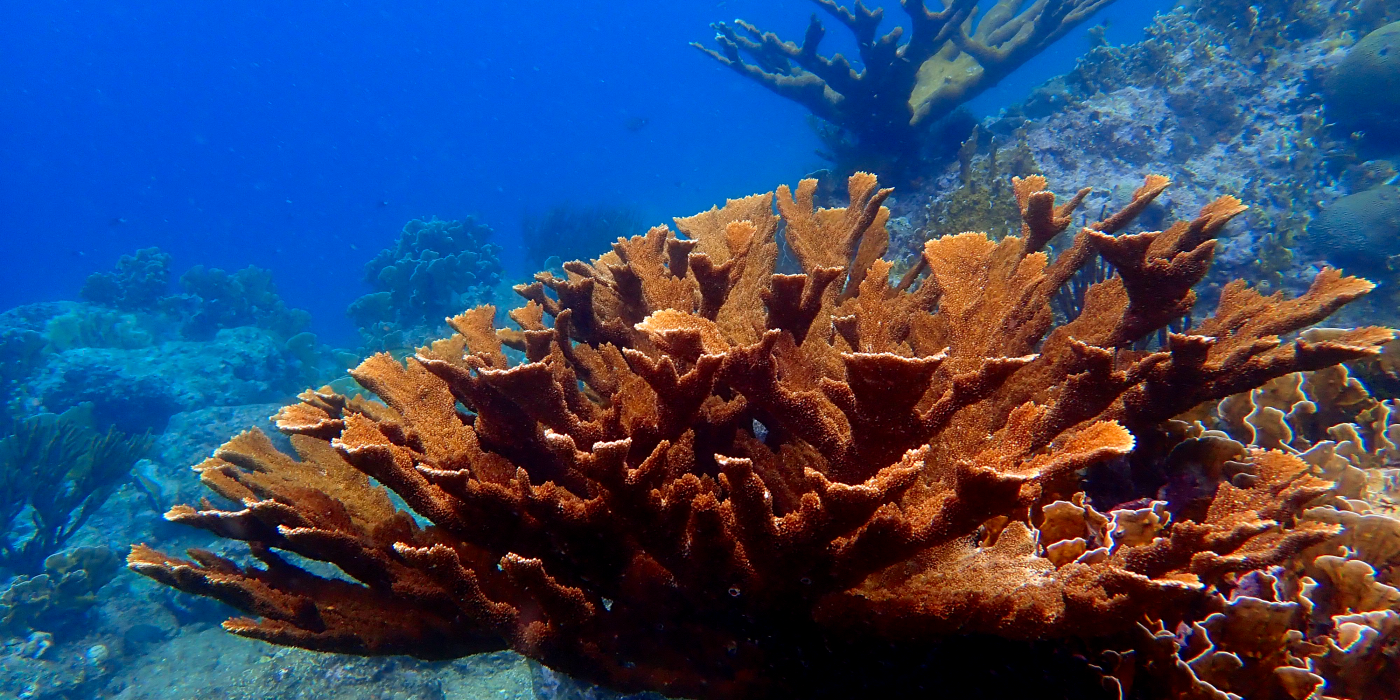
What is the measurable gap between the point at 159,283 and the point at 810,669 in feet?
94.9

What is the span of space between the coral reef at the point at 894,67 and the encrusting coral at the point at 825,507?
21.2 ft

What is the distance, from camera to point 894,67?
7930 mm

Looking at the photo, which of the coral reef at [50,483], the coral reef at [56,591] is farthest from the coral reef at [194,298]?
the coral reef at [56,591]

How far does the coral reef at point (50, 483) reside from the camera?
993 cm

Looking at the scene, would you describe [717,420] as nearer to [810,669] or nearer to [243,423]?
[810,669]

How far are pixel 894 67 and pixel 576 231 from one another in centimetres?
1303

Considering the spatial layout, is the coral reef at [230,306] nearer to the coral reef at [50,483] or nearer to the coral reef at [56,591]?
the coral reef at [50,483]

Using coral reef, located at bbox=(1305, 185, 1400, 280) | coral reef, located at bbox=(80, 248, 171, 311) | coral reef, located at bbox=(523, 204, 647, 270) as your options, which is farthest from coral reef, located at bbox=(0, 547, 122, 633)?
coral reef, located at bbox=(1305, 185, 1400, 280)

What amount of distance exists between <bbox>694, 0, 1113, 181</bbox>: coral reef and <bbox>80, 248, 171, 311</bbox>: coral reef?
2375cm

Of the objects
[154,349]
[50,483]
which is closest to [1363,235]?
[50,483]

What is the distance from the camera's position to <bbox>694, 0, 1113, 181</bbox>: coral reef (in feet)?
26.1

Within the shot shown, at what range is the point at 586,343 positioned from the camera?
2654 millimetres

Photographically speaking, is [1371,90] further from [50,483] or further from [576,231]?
[50,483]

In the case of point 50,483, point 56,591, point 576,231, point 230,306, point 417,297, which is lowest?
point 56,591
